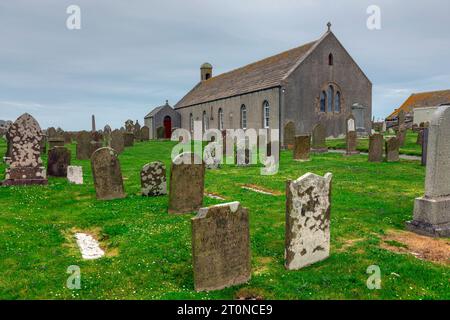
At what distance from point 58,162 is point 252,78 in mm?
27270

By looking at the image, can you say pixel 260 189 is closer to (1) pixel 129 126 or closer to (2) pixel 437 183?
(2) pixel 437 183

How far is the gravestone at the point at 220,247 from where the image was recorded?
5.14 metres

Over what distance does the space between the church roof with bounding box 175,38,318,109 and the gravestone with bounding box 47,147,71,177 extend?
20.7 metres

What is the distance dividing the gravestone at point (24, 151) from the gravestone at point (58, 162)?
161 cm

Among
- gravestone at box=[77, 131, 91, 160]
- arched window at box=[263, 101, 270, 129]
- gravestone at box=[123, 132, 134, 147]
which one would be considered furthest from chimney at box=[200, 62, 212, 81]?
gravestone at box=[77, 131, 91, 160]

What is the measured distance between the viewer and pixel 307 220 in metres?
6.10

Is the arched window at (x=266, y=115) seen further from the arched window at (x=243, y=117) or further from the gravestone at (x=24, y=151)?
the gravestone at (x=24, y=151)

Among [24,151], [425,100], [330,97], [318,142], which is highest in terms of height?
[425,100]

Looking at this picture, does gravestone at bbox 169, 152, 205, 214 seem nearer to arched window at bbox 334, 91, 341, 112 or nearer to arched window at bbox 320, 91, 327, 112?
arched window at bbox 320, 91, 327, 112

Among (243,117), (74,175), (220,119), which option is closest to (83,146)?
(74,175)

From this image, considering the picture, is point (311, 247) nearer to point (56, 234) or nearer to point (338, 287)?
point (338, 287)

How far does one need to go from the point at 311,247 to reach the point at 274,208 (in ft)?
11.7
